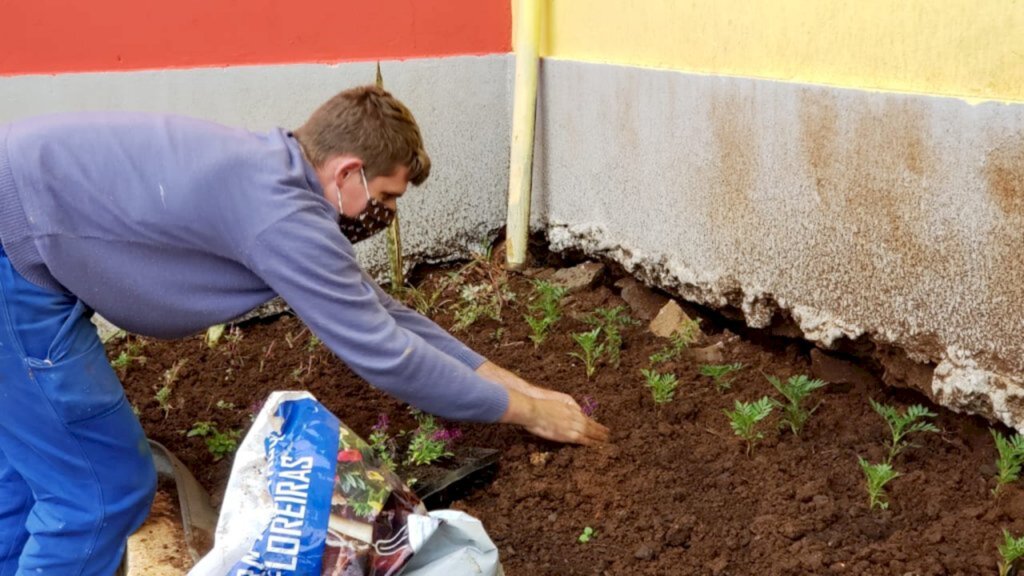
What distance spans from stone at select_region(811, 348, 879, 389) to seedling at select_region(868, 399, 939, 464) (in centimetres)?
21

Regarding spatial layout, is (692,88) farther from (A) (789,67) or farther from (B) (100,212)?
(B) (100,212)

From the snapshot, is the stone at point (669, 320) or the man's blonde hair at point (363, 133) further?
the stone at point (669, 320)

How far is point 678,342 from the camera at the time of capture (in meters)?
3.78

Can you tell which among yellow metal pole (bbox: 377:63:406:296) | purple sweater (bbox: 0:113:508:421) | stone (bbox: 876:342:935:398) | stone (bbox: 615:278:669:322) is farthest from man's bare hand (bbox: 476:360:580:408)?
yellow metal pole (bbox: 377:63:406:296)

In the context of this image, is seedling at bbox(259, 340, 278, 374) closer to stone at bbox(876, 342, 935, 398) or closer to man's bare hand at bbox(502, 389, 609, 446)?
man's bare hand at bbox(502, 389, 609, 446)

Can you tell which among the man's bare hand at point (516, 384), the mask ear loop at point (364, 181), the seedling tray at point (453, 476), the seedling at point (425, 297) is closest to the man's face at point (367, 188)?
the mask ear loop at point (364, 181)

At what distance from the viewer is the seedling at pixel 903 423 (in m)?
2.82

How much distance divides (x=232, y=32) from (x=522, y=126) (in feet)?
4.52

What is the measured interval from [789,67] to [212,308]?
6.52 feet

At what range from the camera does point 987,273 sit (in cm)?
263

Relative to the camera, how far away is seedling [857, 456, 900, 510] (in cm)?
261

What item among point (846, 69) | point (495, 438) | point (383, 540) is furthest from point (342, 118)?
point (846, 69)

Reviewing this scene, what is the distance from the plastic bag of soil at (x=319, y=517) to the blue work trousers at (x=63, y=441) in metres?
0.50

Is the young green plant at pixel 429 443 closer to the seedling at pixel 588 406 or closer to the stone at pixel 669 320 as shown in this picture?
the seedling at pixel 588 406
